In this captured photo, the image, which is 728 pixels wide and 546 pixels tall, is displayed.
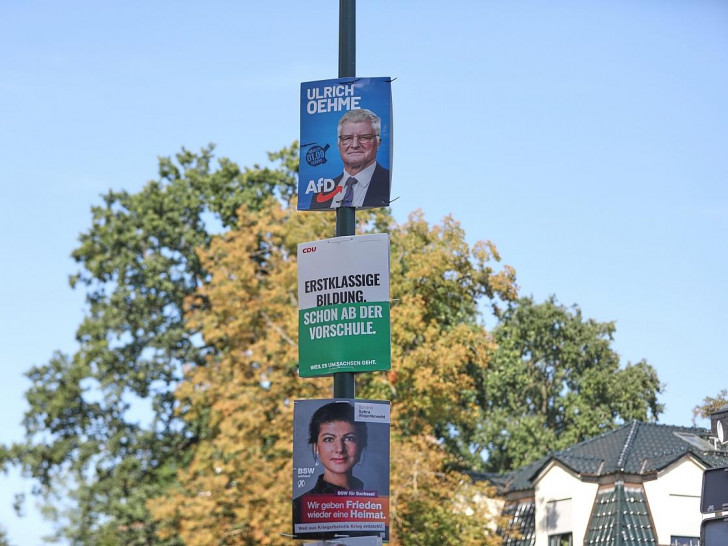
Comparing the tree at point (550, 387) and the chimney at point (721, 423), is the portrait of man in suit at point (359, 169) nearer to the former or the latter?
the chimney at point (721, 423)

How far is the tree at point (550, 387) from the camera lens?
187 ft

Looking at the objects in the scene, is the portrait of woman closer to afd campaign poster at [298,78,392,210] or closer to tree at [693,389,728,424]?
afd campaign poster at [298,78,392,210]

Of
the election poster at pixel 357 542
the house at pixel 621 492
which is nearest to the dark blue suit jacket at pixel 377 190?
the election poster at pixel 357 542

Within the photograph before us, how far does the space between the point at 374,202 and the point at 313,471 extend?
232cm

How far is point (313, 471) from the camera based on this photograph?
28.8 ft

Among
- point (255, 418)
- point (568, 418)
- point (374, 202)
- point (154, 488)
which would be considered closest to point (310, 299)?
point (374, 202)

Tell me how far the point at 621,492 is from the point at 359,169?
95.5ft

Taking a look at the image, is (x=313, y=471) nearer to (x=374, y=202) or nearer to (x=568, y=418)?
(x=374, y=202)

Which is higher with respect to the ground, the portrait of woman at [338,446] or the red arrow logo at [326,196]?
the red arrow logo at [326,196]

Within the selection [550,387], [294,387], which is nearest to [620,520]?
[294,387]

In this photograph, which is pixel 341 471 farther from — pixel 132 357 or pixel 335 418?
pixel 132 357

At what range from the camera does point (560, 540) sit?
38.4 meters

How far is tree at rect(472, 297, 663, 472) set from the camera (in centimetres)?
5709

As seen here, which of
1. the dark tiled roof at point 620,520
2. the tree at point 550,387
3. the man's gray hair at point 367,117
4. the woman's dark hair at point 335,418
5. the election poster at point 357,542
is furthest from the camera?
the tree at point 550,387
